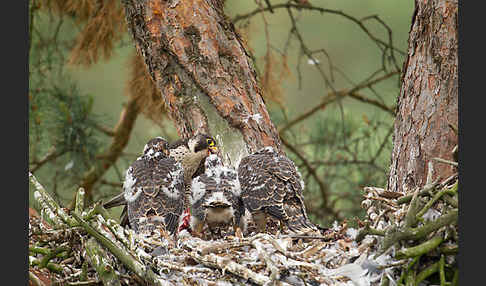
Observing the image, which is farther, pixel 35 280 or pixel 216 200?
pixel 216 200

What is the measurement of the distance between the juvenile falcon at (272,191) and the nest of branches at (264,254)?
633 millimetres

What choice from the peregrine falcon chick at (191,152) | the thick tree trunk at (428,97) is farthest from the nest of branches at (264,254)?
the peregrine falcon chick at (191,152)

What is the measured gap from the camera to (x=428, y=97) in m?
3.24

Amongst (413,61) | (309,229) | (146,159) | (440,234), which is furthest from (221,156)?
(440,234)

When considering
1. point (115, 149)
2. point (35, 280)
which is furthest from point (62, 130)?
point (35, 280)

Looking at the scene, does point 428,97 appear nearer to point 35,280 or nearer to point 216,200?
point 216,200

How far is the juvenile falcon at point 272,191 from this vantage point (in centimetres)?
343

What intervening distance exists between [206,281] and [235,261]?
0.17m

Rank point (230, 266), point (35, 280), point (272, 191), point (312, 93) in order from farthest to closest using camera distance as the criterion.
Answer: point (312, 93), point (272, 191), point (230, 266), point (35, 280)

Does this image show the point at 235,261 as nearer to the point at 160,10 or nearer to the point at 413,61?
the point at 413,61

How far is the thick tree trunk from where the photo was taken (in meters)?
3.16

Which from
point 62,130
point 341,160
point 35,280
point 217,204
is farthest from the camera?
point 341,160

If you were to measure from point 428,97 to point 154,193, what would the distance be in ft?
4.79

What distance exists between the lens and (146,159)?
3705 millimetres
